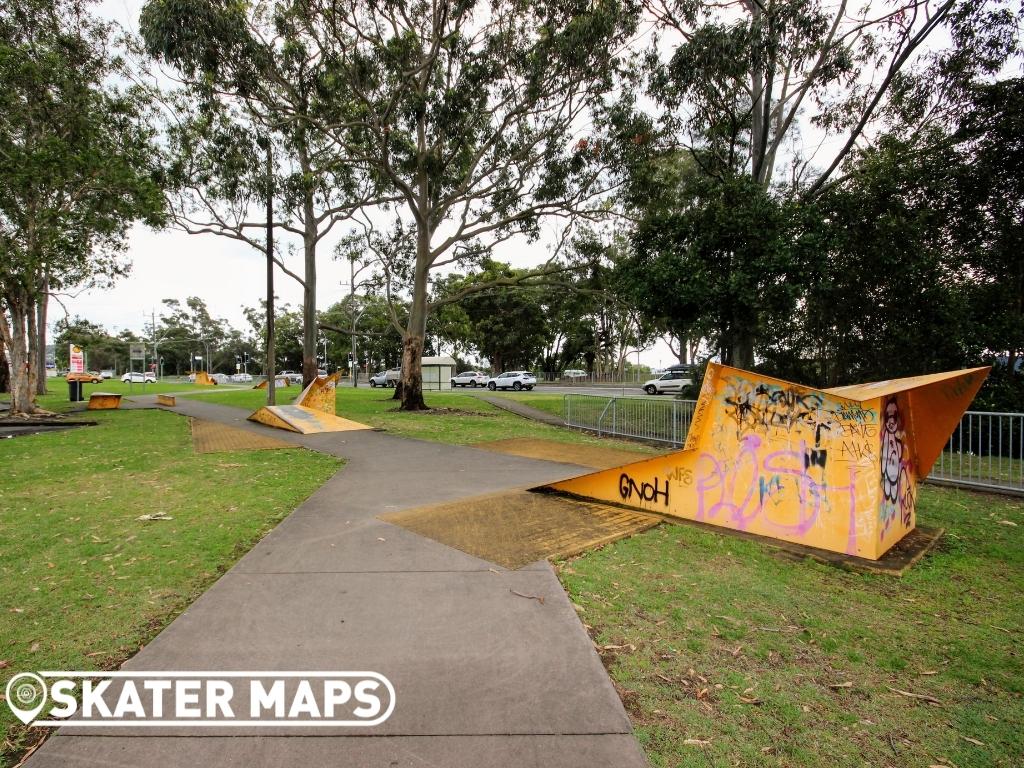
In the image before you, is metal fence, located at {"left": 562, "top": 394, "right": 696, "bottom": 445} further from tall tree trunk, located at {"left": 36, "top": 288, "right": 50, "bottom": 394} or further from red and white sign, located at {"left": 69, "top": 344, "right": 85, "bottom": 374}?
red and white sign, located at {"left": 69, "top": 344, "right": 85, "bottom": 374}

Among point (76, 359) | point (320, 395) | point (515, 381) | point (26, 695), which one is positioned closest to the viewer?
point (26, 695)

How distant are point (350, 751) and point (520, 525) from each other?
11.1 ft

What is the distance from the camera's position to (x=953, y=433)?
8281mm

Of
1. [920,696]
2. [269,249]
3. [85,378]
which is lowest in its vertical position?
[920,696]

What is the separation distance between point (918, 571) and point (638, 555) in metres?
2.30

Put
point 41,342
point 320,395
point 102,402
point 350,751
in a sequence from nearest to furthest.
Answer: point 350,751 → point 320,395 → point 102,402 → point 41,342

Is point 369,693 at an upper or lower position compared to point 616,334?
lower

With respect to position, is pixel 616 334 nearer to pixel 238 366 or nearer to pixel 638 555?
pixel 638 555

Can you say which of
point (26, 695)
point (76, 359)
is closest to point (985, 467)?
point (26, 695)

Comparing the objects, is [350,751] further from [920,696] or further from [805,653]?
[920,696]

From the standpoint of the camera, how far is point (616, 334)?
55.3 m

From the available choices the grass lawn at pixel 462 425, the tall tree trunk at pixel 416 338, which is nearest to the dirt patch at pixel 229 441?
the grass lawn at pixel 462 425

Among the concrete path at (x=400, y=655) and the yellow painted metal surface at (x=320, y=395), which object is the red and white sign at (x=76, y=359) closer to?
the yellow painted metal surface at (x=320, y=395)

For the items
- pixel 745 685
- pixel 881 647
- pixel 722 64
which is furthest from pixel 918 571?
pixel 722 64
